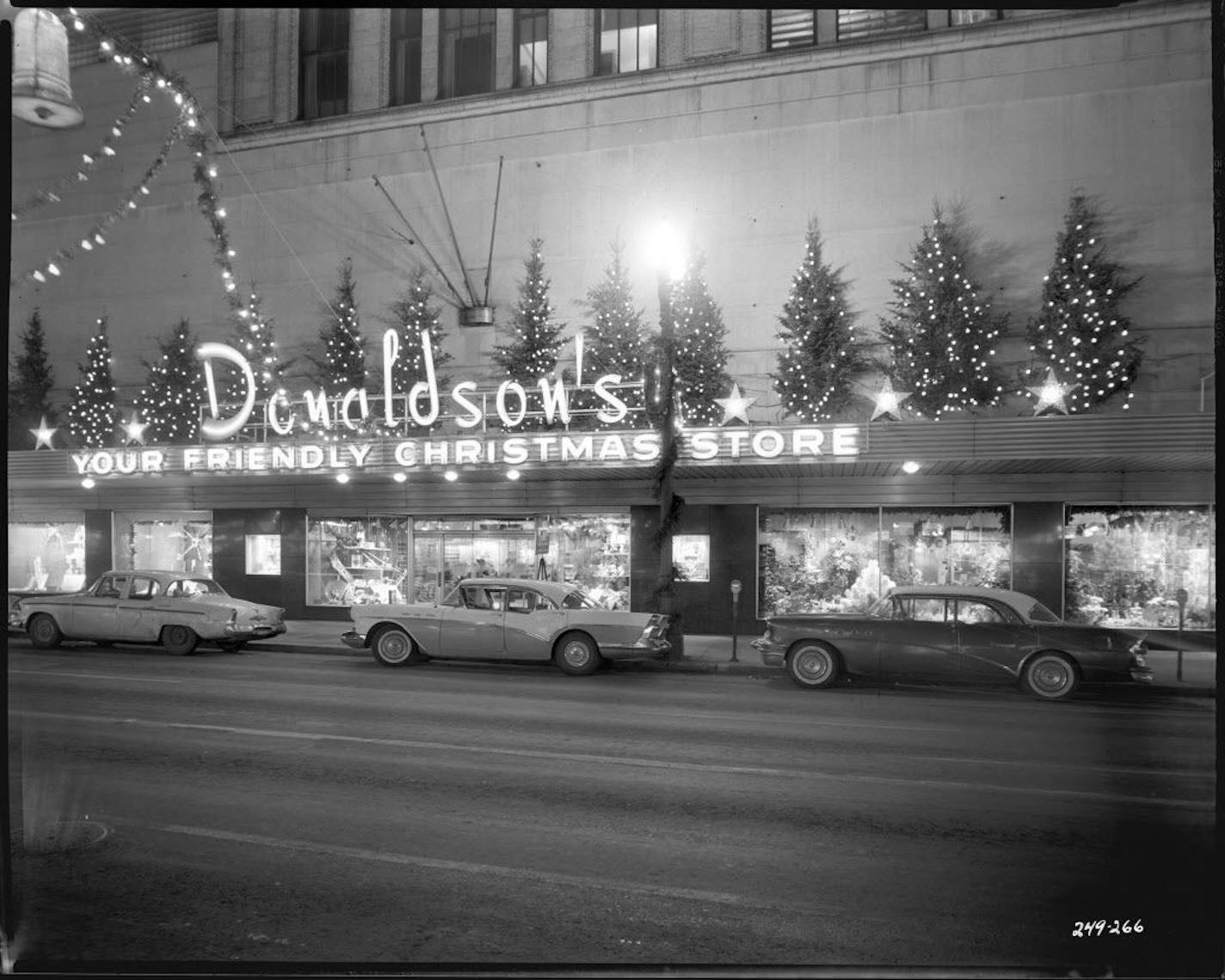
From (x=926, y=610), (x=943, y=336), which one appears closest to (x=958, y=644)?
(x=926, y=610)

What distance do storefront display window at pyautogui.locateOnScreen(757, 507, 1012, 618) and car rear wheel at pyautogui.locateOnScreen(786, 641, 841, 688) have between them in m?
5.59

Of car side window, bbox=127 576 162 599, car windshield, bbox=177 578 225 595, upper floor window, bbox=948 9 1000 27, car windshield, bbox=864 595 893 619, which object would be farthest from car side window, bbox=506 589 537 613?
upper floor window, bbox=948 9 1000 27

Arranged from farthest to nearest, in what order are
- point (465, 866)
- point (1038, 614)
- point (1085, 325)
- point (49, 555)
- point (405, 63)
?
point (405, 63)
point (49, 555)
point (1085, 325)
point (1038, 614)
point (465, 866)

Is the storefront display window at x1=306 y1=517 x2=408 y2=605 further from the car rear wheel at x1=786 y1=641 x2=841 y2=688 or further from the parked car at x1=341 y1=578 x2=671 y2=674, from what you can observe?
the car rear wheel at x1=786 y1=641 x2=841 y2=688

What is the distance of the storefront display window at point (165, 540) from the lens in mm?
24188

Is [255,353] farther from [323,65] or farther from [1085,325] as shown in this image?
[1085,325]

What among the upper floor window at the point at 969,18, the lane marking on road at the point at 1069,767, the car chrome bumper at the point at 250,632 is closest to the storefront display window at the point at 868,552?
the car chrome bumper at the point at 250,632

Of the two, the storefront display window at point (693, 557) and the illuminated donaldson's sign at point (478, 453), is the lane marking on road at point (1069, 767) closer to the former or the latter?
the illuminated donaldson's sign at point (478, 453)

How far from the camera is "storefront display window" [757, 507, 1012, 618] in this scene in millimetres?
18688

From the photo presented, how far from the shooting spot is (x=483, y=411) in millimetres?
18812

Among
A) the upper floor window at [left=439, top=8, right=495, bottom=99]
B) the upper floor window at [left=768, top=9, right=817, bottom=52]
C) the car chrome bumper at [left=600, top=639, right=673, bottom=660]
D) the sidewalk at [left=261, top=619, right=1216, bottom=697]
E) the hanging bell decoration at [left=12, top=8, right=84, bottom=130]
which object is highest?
the upper floor window at [left=439, top=8, right=495, bottom=99]

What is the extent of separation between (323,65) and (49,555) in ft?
52.7

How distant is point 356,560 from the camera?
22.7m

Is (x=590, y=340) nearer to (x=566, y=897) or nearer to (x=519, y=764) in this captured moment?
(x=519, y=764)
